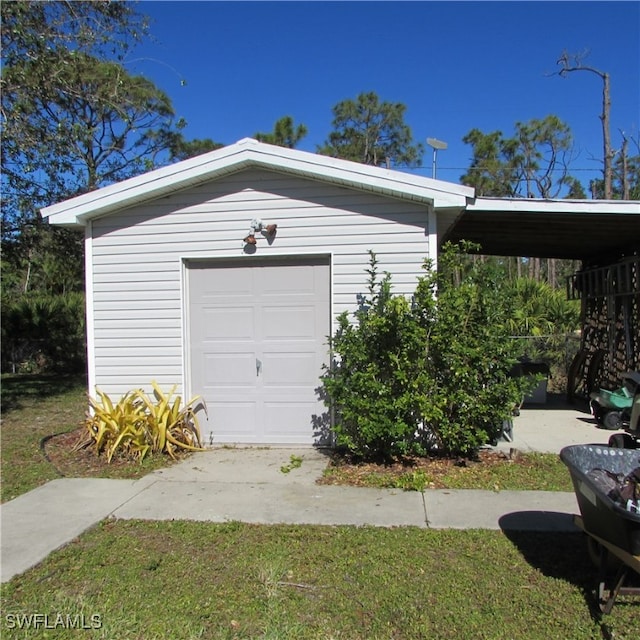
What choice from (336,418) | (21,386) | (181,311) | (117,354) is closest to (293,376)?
(336,418)

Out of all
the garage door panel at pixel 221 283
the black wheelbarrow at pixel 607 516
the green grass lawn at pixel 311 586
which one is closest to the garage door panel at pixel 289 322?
the garage door panel at pixel 221 283

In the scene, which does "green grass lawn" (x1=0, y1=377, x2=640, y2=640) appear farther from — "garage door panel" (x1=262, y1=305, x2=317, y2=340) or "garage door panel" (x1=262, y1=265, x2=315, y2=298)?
"garage door panel" (x1=262, y1=265, x2=315, y2=298)

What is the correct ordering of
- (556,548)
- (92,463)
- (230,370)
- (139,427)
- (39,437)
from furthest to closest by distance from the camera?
(39,437) → (230,370) → (139,427) → (92,463) → (556,548)

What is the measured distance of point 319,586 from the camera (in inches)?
130

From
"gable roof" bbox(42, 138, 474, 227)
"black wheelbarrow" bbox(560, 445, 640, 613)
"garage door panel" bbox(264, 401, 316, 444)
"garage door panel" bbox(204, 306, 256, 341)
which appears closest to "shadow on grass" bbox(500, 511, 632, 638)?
"black wheelbarrow" bbox(560, 445, 640, 613)

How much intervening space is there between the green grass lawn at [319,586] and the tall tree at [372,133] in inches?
1127

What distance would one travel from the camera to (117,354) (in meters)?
6.92

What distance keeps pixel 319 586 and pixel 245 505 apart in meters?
1.54

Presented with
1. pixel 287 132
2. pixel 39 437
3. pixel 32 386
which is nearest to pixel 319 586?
pixel 39 437

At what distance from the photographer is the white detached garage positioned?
634cm

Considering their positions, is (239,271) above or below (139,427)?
above

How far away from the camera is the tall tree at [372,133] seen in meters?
31.3

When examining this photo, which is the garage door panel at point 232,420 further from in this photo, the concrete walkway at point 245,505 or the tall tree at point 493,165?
the tall tree at point 493,165

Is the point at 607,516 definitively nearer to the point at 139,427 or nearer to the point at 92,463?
the point at 139,427
